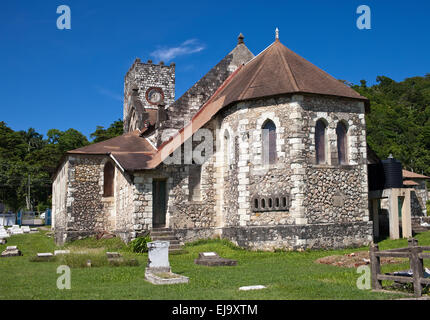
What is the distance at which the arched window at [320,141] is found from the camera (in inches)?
750

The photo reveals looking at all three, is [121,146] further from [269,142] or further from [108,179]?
[269,142]

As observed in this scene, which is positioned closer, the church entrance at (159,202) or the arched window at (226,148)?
the arched window at (226,148)

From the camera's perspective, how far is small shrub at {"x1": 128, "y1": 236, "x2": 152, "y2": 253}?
19719 millimetres

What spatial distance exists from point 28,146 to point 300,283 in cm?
7187

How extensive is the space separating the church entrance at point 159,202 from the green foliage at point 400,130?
1612 inches

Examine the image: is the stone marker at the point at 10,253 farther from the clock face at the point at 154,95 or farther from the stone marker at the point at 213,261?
the clock face at the point at 154,95

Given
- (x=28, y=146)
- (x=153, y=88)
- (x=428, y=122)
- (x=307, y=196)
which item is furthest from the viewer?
(x=28, y=146)

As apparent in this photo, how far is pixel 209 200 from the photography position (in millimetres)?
21578

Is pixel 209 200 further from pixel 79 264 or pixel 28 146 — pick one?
pixel 28 146

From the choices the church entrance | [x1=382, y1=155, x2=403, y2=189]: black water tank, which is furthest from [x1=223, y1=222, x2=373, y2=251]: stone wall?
the church entrance

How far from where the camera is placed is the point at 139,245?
19797 mm

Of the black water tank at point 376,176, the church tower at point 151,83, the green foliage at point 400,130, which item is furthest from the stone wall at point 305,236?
the green foliage at point 400,130

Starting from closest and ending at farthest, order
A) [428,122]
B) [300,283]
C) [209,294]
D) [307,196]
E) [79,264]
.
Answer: [209,294], [300,283], [79,264], [307,196], [428,122]
